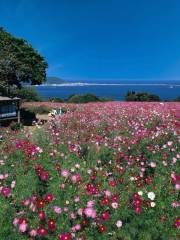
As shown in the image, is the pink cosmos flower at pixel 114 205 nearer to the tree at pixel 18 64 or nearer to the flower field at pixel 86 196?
the flower field at pixel 86 196

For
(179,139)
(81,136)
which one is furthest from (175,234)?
(81,136)

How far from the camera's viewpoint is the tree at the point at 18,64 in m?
34.3

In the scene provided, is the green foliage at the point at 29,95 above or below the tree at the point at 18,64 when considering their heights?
below

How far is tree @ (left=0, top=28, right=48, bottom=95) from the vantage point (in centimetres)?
3433

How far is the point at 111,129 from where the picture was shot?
14.9 meters

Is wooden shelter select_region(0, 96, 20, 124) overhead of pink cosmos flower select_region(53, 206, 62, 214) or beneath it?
beneath

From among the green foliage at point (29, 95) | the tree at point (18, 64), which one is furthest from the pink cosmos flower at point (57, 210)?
the green foliage at point (29, 95)

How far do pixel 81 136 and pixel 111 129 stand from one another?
7.06 ft

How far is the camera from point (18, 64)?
118 feet

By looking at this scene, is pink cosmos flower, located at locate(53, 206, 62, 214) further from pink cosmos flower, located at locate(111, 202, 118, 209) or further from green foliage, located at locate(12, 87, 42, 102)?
green foliage, located at locate(12, 87, 42, 102)

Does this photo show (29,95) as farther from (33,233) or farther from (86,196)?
(33,233)

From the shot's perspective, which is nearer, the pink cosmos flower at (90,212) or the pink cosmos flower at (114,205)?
the pink cosmos flower at (90,212)

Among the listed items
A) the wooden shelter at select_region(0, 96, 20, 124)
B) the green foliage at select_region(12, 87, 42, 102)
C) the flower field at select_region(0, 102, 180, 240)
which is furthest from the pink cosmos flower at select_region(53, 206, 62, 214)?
the green foliage at select_region(12, 87, 42, 102)

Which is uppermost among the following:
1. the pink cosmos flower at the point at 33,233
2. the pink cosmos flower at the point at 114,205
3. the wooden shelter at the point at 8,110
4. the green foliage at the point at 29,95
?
the pink cosmos flower at the point at 114,205
